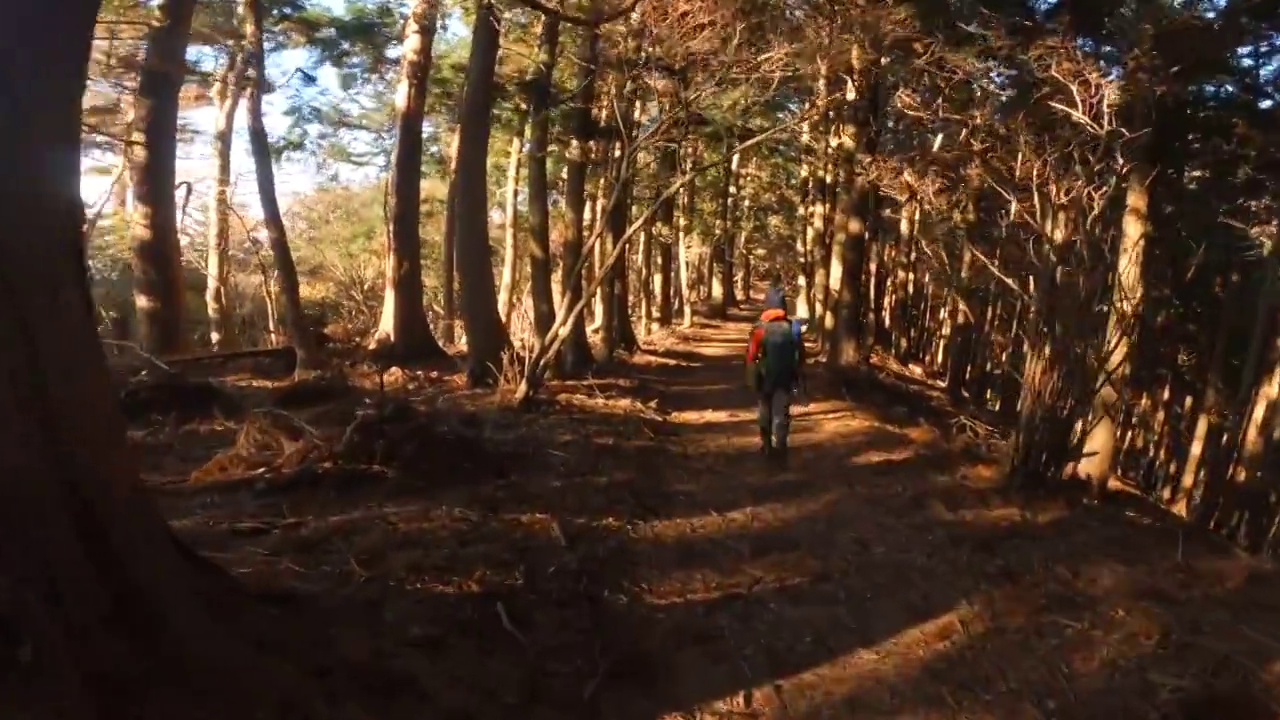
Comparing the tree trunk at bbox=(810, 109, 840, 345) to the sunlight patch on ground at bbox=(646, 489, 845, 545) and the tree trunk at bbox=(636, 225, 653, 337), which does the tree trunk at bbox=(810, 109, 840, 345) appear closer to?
the tree trunk at bbox=(636, 225, 653, 337)

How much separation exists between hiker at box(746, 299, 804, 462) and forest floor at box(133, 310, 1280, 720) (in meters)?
0.53

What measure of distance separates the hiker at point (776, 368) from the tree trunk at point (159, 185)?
7881 millimetres

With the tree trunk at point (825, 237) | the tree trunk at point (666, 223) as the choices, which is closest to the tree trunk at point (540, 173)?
the tree trunk at point (666, 223)

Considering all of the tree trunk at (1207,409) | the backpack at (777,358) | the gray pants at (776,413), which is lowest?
the tree trunk at (1207,409)

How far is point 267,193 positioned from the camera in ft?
44.3

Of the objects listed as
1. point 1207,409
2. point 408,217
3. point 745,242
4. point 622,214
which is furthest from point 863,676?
point 745,242

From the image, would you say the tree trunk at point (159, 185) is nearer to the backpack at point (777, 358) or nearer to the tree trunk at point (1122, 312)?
the backpack at point (777, 358)

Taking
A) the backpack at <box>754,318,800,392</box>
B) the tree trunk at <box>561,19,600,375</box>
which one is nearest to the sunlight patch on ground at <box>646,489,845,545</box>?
the backpack at <box>754,318,800,392</box>

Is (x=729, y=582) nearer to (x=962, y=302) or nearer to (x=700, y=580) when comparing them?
(x=700, y=580)

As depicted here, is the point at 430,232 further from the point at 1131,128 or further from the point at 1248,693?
the point at 1248,693

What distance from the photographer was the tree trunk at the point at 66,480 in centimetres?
388

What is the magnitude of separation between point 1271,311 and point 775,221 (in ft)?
103

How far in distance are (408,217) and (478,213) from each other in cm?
270

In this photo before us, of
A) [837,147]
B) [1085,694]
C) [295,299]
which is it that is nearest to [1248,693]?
[1085,694]
